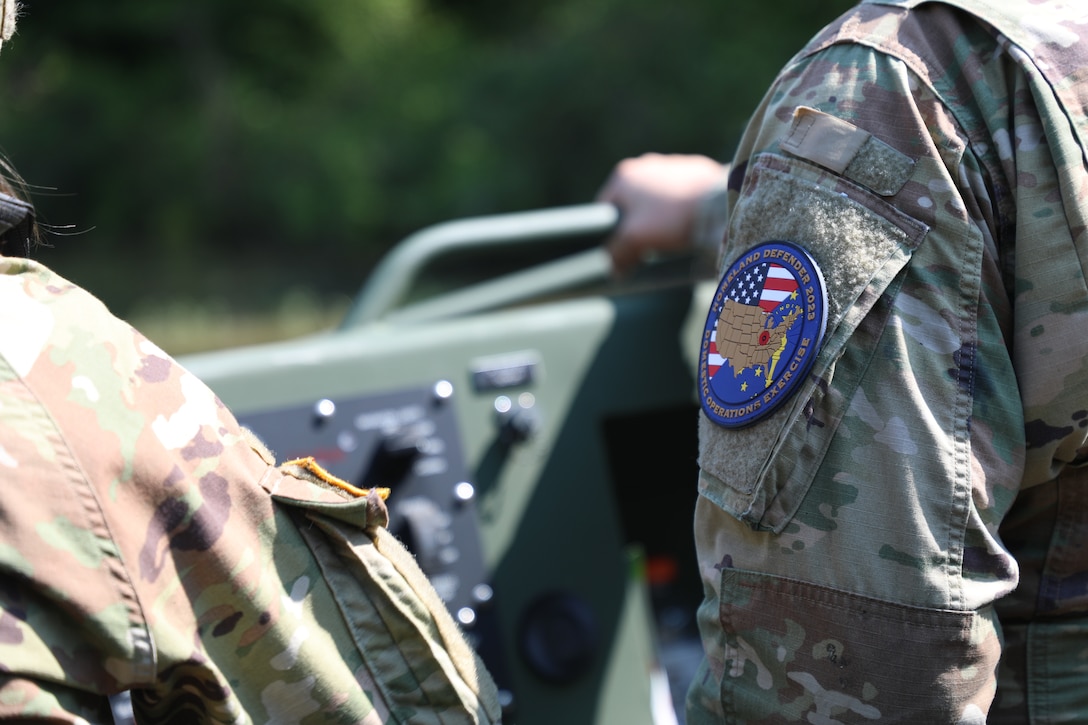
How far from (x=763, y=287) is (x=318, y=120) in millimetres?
15833

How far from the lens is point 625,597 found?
67.0 inches

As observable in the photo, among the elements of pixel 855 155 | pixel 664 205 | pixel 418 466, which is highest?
pixel 855 155

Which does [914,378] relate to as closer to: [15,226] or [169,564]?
[169,564]

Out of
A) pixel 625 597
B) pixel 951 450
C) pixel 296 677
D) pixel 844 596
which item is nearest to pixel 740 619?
pixel 844 596

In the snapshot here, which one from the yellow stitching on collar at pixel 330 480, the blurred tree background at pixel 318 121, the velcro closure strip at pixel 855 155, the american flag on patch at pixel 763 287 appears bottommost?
the blurred tree background at pixel 318 121

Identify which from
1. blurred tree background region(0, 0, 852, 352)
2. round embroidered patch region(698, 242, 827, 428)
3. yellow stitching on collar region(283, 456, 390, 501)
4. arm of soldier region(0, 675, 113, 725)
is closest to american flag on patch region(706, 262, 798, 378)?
round embroidered patch region(698, 242, 827, 428)

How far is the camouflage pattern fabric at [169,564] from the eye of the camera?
2.40 feet

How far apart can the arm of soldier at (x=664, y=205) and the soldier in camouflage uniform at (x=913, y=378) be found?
78cm

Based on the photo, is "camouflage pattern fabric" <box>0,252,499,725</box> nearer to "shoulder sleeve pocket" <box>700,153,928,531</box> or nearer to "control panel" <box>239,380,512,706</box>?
"shoulder sleeve pocket" <box>700,153,928,531</box>

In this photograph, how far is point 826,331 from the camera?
94 centimetres

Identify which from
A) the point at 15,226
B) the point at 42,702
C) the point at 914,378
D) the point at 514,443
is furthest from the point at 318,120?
the point at 42,702

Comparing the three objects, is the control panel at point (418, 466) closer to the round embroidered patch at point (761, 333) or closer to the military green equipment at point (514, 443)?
the military green equipment at point (514, 443)

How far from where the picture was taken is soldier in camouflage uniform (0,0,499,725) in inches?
28.8

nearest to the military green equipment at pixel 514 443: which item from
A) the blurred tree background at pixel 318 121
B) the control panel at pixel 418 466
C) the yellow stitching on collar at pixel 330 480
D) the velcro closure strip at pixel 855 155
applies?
the control panel at pixel 418 466
